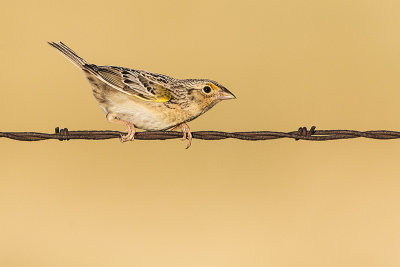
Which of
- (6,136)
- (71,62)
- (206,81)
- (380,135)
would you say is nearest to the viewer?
(6,136)

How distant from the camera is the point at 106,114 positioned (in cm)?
665

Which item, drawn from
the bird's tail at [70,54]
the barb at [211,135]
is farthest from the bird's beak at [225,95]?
the bird's tail at [70,54]

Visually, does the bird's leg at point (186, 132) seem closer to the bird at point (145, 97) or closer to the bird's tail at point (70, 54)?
the bird at point (145, 97)

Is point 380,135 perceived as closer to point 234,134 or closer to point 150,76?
point 234,134

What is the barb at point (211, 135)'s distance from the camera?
5.43 meters

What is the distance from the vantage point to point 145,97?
22.2 ft

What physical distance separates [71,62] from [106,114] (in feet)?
2.57

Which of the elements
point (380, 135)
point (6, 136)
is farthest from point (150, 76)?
point (380, 135)

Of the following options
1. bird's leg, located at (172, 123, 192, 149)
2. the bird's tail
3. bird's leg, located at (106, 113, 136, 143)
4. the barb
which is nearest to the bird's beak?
bird's leg, located at (172, 123, 192, 149)

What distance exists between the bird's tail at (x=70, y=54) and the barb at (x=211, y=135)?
1.38 metres

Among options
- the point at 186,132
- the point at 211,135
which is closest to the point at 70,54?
the point at 186,132

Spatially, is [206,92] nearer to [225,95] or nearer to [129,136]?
[225,95]

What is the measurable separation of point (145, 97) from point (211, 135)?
A: 147 cm

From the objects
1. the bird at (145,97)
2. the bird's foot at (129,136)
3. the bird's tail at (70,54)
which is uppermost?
the bird's tail at (70,54)
